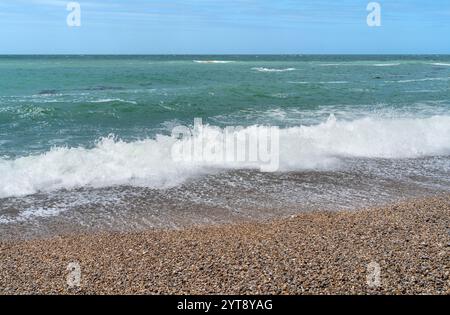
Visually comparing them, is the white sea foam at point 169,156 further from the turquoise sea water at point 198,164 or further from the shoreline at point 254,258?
the shoreline at point 254,258

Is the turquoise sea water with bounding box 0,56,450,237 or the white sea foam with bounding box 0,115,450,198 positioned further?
the white sea foam with bounding box 0,115,450,198

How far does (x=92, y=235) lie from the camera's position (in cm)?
727

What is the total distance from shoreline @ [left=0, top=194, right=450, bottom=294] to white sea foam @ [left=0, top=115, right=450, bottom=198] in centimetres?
305

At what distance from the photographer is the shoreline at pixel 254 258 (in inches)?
202

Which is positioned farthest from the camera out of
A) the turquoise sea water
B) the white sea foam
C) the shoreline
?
the white sea foam

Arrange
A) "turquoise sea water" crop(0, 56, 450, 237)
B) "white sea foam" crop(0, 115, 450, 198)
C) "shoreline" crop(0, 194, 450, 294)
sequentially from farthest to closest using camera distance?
"white sea foam" crop(0, 115, 450, 198) → "turquoise sea water" crop(0, 56, 450, 237) → "shoreline" crop(0, 194, 450, 294)

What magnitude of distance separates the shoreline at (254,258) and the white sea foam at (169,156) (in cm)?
305

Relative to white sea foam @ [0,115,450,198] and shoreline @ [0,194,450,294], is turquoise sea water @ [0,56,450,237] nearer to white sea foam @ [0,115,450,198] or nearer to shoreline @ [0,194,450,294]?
white sea foam @ [0,115,450,198]

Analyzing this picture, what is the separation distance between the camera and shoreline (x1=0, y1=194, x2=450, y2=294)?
5133 mm

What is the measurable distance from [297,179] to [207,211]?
2856 millimetres

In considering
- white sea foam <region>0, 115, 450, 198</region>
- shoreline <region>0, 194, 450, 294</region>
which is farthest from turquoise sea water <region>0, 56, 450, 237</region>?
shoreline <region>0, 194, 450, 294</region>

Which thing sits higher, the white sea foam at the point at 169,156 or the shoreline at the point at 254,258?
the white sea foam at the point at 169,156

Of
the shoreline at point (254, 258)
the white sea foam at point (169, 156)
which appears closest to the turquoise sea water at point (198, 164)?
the white sea foam at point (169, 156)

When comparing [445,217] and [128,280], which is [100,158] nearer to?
[128,280]
